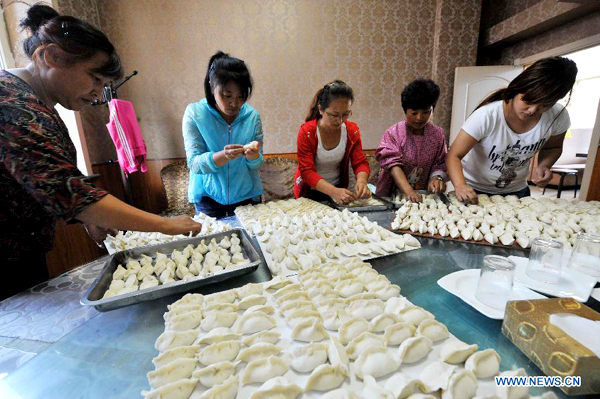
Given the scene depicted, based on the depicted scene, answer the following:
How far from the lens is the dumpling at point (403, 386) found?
1.74 feet

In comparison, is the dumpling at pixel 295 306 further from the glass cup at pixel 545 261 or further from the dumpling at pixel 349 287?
the glass cup at pixel 545 261

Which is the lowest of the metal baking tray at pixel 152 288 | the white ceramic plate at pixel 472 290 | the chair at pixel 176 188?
the chair at pixel 176 188

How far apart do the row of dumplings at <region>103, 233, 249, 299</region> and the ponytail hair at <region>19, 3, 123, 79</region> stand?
0.68 metres

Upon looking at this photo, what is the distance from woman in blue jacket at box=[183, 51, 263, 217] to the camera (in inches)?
60.7

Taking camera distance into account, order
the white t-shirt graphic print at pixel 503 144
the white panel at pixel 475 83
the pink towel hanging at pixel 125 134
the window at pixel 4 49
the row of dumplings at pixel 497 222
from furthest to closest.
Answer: the white panel at pixel 475 83 < the pink towel hanging at pixel 125 134 < the window at pixel 4 49 < the white t-shirt graphic print at pixel 503 144 < the row of dumplings at pixel 497 222

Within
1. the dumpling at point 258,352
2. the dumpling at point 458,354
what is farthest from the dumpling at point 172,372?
the dumpling at point 458,354

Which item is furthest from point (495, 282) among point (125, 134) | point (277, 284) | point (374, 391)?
point (125, 134)

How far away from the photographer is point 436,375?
0.57 meters

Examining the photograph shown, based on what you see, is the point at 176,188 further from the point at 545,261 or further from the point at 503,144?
the point at 545,261

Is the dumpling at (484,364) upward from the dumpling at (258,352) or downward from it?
upward

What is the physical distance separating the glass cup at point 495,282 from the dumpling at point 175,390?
2.55 feet

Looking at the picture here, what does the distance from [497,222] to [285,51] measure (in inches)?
140

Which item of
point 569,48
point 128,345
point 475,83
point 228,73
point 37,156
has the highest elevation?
point 569,48

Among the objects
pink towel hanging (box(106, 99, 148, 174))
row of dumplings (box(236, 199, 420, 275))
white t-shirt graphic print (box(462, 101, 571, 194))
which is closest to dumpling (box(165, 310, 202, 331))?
row of dumplings (box(236, 199, 420, 275))
